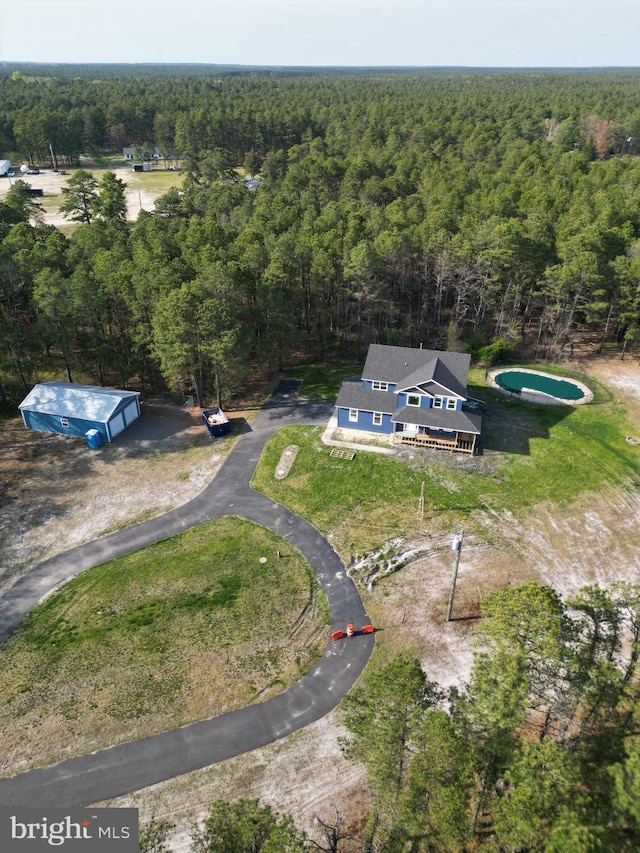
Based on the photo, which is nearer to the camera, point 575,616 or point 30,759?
point 30,759

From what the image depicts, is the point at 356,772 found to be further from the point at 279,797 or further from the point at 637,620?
the point at 637,620

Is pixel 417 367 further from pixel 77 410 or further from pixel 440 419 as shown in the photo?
pixel 77 410

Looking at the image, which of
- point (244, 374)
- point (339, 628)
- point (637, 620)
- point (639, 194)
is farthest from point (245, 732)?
point (639, 194)

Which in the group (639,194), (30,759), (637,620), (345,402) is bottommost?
(30,759)

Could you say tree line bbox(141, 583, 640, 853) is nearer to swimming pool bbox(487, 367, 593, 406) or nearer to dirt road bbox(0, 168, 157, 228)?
swimming pool bbox(487, 367, 593, 406)

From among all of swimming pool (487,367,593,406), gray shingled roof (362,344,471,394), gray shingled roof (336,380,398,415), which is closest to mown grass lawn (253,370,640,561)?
swimming pool (487,367,593,406)

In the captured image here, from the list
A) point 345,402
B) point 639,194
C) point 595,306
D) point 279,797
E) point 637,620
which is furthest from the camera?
point 639,194

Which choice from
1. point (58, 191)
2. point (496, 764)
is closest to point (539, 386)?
point (496, 764)
